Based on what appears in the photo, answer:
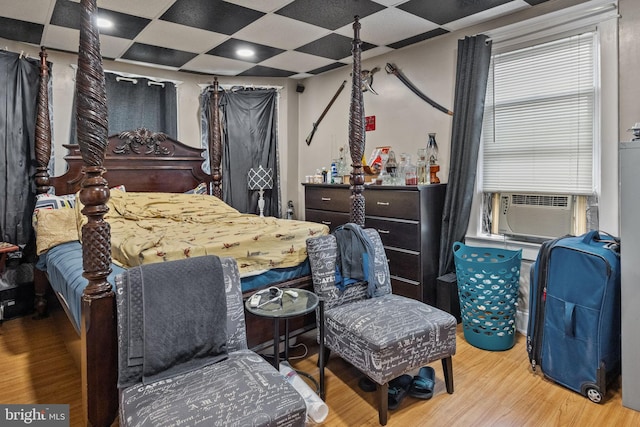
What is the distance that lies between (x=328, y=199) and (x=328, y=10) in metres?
1.71

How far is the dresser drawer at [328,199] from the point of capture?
3.74 m

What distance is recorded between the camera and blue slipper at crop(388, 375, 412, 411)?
2047mm

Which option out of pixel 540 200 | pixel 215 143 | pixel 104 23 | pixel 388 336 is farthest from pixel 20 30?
pixel 540 200

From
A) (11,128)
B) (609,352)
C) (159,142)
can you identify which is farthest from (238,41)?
(609,352)

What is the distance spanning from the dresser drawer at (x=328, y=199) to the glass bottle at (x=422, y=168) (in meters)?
0.68

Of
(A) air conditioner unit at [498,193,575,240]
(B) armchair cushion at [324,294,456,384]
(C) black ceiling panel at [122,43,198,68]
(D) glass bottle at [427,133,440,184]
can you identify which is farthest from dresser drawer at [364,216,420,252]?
(C) black ceiling panel at [122,43,198,68]

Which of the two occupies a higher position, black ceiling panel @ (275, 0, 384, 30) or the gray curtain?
black ceiling panel @ (275, 0, 384, 30)

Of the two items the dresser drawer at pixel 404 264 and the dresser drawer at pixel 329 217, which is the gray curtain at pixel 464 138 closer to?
the dresser drawer at pixel 404 264

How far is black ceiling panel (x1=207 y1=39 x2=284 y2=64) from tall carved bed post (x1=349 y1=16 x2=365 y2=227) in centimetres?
127

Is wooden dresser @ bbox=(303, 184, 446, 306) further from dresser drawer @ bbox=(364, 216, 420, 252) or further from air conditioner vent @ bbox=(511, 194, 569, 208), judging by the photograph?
air conditioner vent @ bbox=(511, 194, 569, 208)

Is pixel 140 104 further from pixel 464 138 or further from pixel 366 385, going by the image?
pixel 366 385

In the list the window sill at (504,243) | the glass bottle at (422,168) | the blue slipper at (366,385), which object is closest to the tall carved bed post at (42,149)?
the blue slipper at (366,385)

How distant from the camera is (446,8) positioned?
282 centimetres

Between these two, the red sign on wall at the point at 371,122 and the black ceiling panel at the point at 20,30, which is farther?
the red sign on wall at the point at 371,122
